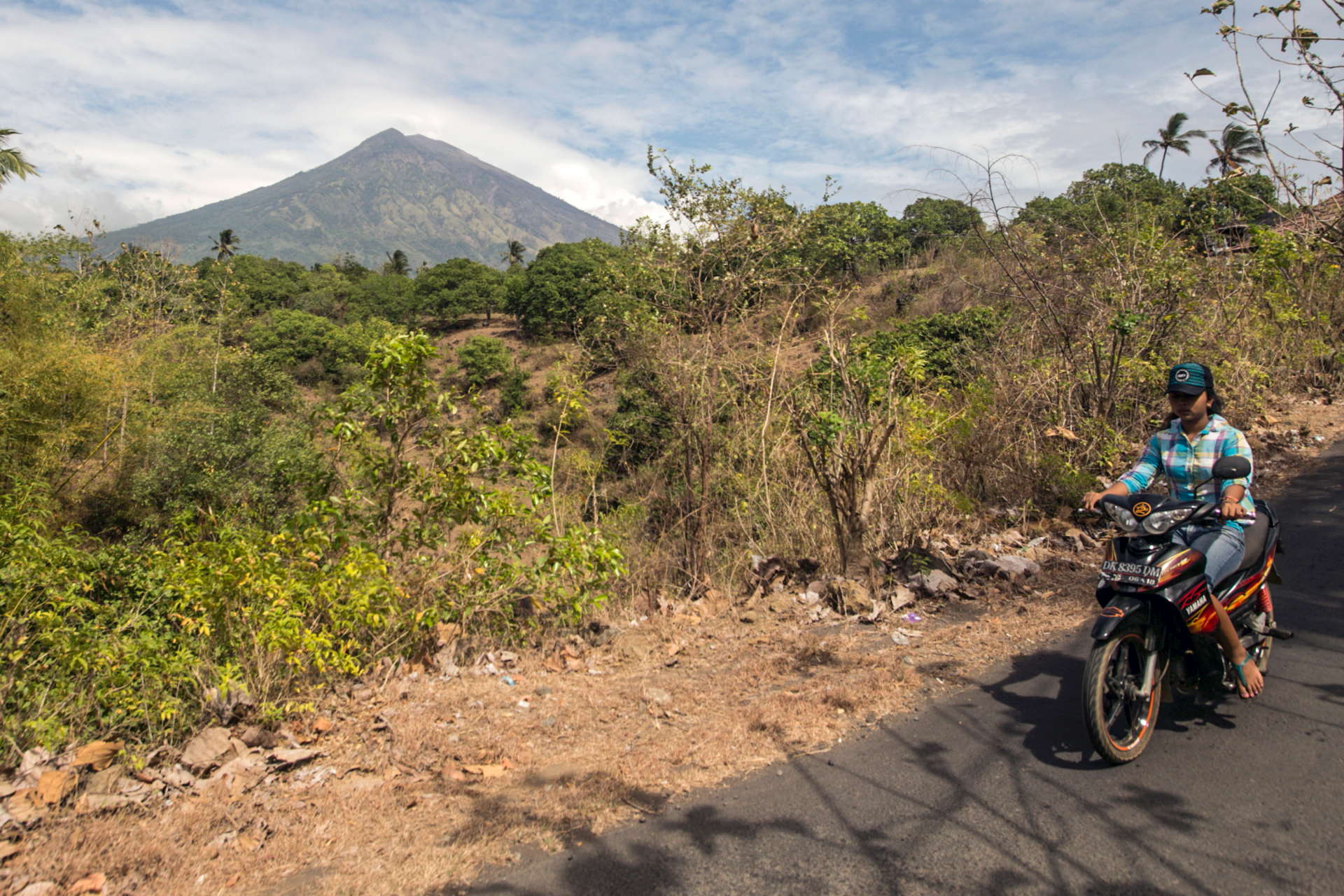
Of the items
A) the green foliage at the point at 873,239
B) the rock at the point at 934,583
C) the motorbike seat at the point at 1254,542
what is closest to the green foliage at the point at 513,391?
the green foliage at the point at 873,239

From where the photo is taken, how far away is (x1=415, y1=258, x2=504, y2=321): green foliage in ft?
203

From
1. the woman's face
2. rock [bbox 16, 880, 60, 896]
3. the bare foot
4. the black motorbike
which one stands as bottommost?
rock [bbox 16, 880, 60, 896]

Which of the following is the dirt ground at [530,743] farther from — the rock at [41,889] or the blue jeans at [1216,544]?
the blue jeans at [1216,544]

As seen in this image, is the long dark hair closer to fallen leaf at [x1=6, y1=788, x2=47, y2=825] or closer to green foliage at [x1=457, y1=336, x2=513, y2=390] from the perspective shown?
fallen leaf at [x1=6, y1=788, x2=47, y2=825]

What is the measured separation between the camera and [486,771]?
3.61 meters

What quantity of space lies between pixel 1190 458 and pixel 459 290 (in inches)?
2493

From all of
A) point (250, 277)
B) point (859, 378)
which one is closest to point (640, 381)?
point (859, 378)

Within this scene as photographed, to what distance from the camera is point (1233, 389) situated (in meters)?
9.77

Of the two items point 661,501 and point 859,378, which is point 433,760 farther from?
point 661,501

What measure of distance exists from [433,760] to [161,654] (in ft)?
6.02

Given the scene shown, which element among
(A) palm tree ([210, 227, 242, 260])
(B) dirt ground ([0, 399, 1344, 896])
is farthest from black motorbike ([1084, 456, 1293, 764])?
(A) palm tree ([210, 227, 242, 260])

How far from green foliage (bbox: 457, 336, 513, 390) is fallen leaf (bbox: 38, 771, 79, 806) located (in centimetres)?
4572

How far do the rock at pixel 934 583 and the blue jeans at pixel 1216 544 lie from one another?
2657 mm

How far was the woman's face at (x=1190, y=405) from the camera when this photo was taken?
11.6 feet
